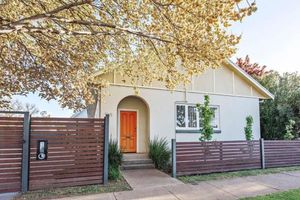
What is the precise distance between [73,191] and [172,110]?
7.01 m

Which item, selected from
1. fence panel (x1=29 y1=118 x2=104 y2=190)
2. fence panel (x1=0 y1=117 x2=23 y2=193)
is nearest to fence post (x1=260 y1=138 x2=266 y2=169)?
fence panel (x1=29 y1=118 x2=104 y2=190)

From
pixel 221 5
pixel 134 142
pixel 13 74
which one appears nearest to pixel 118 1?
pixel 221 5

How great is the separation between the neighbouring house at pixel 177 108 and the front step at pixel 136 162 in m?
1.12

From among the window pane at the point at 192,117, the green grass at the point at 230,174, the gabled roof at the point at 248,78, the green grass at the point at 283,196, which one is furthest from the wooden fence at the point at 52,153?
the gabled roof at the point at 248,78

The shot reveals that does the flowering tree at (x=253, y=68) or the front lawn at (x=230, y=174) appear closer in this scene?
the front lawn at (x=230, y=174)

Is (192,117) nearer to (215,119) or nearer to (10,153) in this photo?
(215,119)

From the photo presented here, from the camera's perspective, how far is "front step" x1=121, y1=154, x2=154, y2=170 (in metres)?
10.6

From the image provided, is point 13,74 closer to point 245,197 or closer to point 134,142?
point 134,142

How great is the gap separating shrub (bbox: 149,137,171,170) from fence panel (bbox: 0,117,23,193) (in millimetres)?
5661

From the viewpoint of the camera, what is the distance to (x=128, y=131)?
1286 cm

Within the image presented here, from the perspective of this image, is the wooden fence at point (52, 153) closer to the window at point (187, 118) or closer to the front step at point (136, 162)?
the front step at point (136, 162)

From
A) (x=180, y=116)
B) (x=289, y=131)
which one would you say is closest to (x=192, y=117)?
(x=180, y=116)

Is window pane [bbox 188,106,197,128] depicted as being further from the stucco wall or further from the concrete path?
the concrete path

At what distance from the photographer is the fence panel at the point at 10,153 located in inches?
261
